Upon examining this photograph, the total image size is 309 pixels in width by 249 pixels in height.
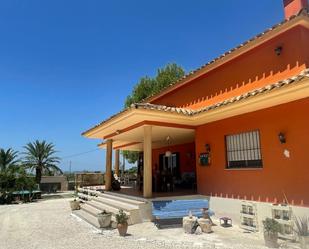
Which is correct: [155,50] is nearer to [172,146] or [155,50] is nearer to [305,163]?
[172,146]

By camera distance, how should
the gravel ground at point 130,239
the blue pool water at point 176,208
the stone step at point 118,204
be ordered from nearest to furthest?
1. the gravel ground at point 130,239
2. the blue pool water at point 176,208
3. the stone step at point 118,204

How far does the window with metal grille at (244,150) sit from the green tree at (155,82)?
617 inches

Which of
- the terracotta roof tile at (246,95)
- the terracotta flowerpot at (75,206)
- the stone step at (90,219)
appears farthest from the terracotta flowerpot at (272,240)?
the terracotta flowerpot at (75,206)

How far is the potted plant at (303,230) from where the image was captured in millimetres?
6099

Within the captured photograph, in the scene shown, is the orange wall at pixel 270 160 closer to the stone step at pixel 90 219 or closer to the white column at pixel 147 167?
the white column at pixel 147 167

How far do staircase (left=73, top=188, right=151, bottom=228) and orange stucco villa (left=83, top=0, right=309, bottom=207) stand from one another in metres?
0.69

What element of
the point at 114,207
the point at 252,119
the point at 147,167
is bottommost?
the point at 114,207

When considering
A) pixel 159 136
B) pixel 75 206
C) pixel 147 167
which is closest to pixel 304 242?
pixel 147 167

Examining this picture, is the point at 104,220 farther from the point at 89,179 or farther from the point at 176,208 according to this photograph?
the point at 89,179

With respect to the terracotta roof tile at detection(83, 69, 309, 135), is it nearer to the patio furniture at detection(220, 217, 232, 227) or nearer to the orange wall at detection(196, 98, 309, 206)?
the orange wall at detection(196, 98, 309, 206)

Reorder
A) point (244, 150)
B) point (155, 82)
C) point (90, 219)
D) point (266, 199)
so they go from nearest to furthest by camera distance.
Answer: point (266, 199) < point (244, 150) < point (90, 219) < point (155, 82)

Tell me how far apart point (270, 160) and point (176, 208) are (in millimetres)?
3695

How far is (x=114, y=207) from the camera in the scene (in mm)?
10781

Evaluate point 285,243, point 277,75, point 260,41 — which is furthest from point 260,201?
point 260,41
